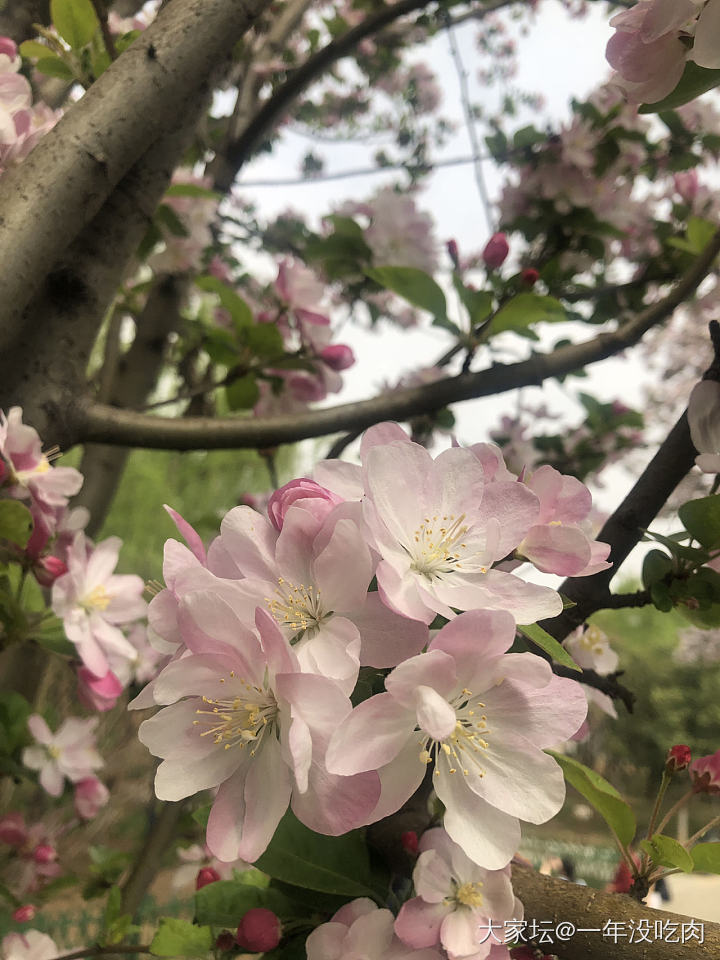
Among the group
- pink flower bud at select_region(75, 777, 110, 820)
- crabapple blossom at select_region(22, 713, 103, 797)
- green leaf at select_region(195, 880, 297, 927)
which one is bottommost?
pink flower bud at select_region(75, 777, 110, 820)

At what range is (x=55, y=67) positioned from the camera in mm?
855

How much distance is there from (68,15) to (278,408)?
63 centimetres

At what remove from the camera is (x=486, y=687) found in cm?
36

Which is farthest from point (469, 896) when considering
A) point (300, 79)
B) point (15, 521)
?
point (300, 79)

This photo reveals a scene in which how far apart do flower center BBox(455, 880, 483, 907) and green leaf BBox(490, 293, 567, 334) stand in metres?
0.64

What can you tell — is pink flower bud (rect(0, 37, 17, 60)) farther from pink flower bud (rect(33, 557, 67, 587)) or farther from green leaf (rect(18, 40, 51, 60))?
pink flower bud (rect(33, 557, 67, 587))

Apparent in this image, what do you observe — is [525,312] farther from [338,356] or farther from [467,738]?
[467,738]

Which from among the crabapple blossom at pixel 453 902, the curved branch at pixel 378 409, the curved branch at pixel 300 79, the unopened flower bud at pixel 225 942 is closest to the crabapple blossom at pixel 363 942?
the crabapple blossom at pixel 453 902

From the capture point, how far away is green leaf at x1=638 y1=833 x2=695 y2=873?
46 cm

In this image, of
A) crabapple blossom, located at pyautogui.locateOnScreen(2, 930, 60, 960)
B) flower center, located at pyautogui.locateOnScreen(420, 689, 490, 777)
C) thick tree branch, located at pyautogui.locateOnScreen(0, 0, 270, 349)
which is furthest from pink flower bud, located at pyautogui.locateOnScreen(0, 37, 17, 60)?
crabapple blossom, located at pyautogui.locateOnScreen(2, 930, 60, 960)

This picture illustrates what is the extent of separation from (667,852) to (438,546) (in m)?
0.30

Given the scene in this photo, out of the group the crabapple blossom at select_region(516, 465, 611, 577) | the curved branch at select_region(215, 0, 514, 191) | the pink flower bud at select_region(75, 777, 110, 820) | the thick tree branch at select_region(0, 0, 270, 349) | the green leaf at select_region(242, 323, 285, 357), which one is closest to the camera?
the crabapple blossom at select_region(516, 465, 611, 577)

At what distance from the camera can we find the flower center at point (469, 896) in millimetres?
447

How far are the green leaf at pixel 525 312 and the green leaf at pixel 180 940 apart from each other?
2.40 feet
